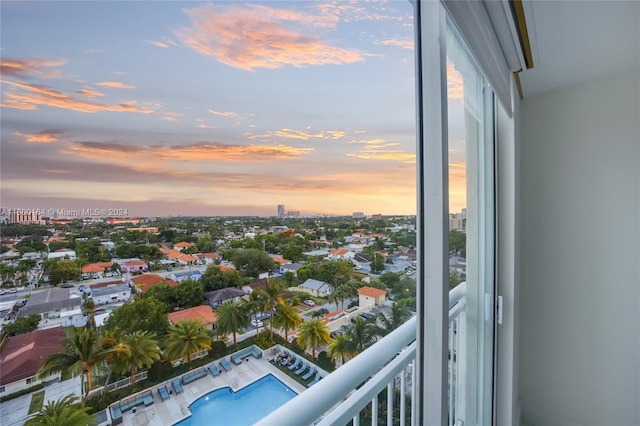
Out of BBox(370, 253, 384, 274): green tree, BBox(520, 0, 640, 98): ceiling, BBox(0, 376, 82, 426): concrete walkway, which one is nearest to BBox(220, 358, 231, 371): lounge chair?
BBox(0, 376, 82, 426): concrete walkway

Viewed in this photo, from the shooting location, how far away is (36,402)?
0.30 meters

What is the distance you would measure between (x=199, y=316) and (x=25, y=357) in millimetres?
194

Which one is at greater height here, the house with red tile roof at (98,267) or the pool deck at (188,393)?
the house with red tile roof at (98,267)

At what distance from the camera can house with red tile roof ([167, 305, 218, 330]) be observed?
1.34 ft

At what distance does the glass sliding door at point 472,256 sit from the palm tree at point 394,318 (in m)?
0.34

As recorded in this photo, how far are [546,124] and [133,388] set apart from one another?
263cm

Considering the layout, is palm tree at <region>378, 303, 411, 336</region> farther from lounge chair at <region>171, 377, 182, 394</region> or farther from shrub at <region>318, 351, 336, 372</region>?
lounge chair at <region>171, 377, 182, 394</region>

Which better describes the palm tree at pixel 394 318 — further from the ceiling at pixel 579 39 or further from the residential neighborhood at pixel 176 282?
the ceiling at pixel 579 39

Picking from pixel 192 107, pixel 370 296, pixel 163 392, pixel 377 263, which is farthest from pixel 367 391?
pixel 192 107

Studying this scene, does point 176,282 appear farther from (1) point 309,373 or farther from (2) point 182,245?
(1) point 309,373

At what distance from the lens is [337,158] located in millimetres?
721

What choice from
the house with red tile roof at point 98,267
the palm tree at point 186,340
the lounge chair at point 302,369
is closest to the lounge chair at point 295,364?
the lounge chair at point 302,369

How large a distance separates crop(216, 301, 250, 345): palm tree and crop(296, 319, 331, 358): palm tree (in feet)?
0.52

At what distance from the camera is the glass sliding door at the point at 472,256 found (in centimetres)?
122
